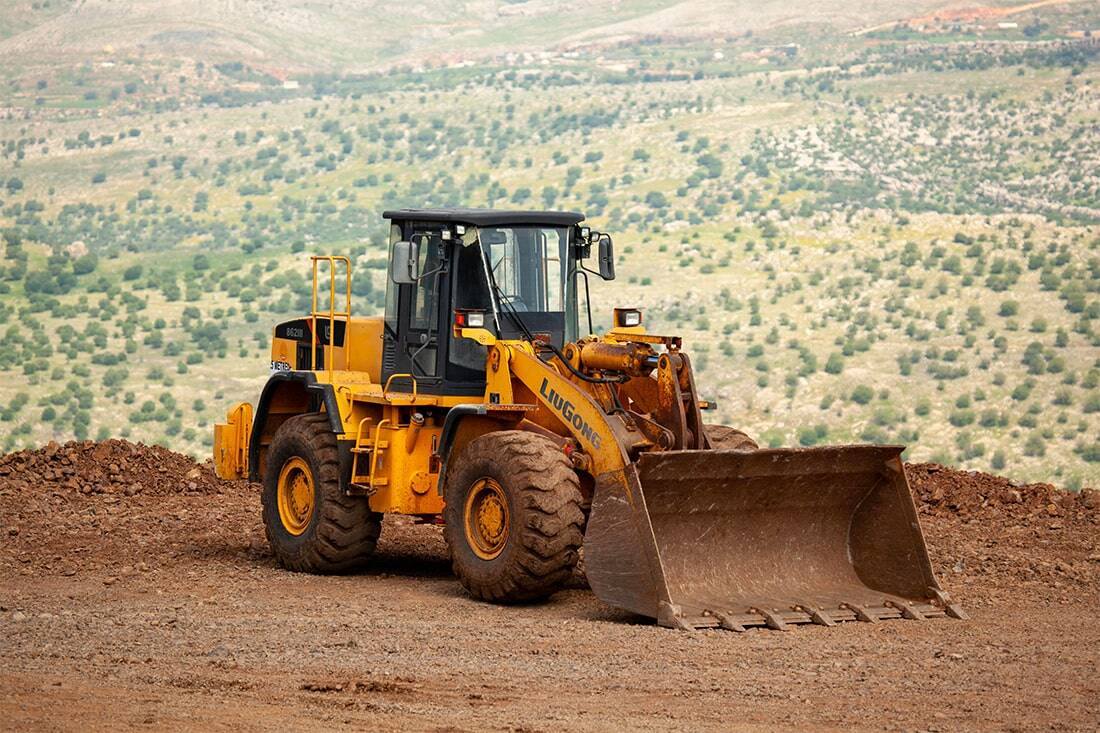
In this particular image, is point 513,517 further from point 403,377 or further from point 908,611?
point 908,611

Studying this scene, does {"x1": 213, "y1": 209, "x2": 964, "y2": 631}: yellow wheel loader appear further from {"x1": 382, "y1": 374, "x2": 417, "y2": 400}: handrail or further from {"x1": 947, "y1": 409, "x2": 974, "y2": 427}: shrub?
{"x1": 947, "y1": 409, "x2": 974, "y2": 427}: shrub

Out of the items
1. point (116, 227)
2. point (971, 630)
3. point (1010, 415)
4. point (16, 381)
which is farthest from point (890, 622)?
point (116, 227)

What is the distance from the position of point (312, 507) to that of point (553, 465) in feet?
10.7

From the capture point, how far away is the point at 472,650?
11703mm

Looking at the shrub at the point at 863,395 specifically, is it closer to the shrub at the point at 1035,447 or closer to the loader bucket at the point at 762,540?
the shrub at the point at 1035,447

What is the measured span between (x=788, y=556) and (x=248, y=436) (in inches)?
221

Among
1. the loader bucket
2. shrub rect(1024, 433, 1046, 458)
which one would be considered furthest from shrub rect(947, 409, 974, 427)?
the loader bucket

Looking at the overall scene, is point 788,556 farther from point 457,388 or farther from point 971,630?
point 457,388

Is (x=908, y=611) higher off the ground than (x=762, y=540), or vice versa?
(x=762, y=540)

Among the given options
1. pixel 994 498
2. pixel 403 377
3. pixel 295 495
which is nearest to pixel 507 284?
pixel 403 377

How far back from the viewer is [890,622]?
1284 centimetres

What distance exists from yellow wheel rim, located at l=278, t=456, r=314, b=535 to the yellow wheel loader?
0.02 metres

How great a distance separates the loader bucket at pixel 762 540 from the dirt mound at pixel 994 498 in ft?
13.7

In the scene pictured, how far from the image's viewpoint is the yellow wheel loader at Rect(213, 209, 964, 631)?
1282 cm
